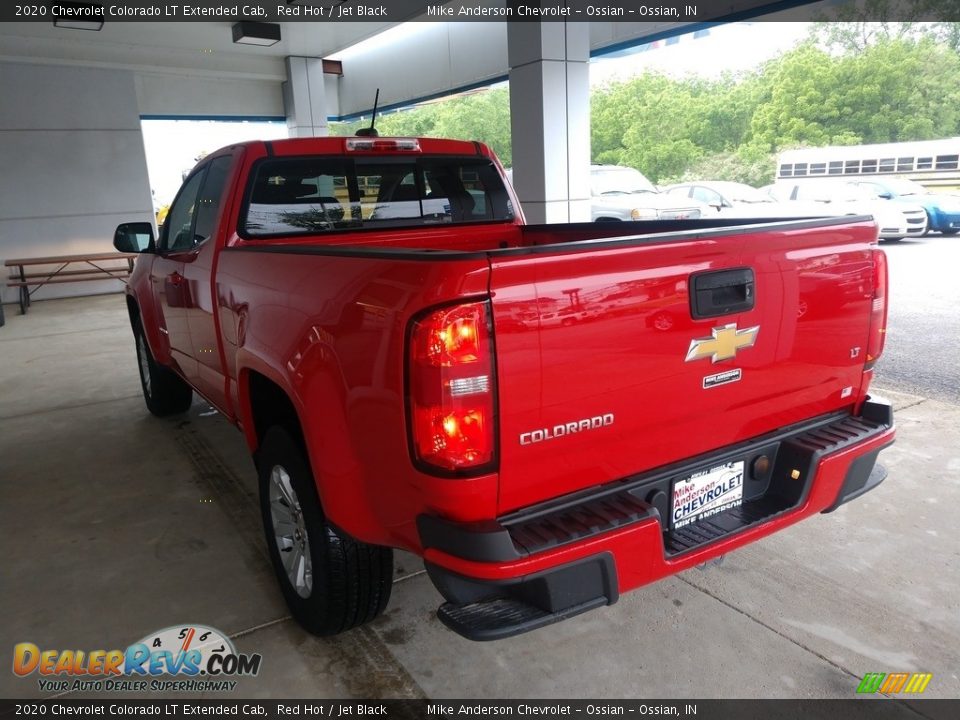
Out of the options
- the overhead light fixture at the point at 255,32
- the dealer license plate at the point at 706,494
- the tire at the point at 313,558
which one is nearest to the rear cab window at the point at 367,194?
the tire at the point at 313,558

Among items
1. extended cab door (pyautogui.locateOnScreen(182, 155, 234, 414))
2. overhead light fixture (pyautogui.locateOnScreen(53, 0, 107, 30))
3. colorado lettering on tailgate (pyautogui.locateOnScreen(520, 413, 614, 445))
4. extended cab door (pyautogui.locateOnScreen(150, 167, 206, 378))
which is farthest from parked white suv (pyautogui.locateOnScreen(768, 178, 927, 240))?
colorado lettering on tailgate (pyautogui.locateOnScreen(520, 413, 614, 445))

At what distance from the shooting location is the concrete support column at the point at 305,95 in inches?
606

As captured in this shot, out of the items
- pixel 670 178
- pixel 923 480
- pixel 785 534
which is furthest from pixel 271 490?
pixel 670 178

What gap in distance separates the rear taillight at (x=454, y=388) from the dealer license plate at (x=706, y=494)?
695 millimetres

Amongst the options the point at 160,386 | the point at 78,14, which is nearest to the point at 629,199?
the point at 78,14

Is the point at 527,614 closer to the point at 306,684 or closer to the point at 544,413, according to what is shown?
the point at 544,413

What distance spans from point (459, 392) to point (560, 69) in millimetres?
7044

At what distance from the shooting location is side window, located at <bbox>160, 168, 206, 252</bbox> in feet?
12.1

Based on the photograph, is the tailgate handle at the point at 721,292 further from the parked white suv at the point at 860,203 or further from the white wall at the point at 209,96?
the white wall at the point at 209,96

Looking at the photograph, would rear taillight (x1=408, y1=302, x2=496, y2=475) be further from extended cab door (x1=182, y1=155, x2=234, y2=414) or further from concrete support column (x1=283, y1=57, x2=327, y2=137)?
concrete support column (x1=283, y1=57, x2=327, y2=137)

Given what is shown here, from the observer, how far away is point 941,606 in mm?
2572

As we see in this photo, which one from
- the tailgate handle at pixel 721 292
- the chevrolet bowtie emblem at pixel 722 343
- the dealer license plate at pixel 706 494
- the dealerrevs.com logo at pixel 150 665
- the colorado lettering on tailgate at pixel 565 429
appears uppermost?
the tailgate handle at pixel 721 292

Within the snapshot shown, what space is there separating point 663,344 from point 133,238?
371 cm

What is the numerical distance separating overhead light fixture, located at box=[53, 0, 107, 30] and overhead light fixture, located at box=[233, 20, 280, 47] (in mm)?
2266
